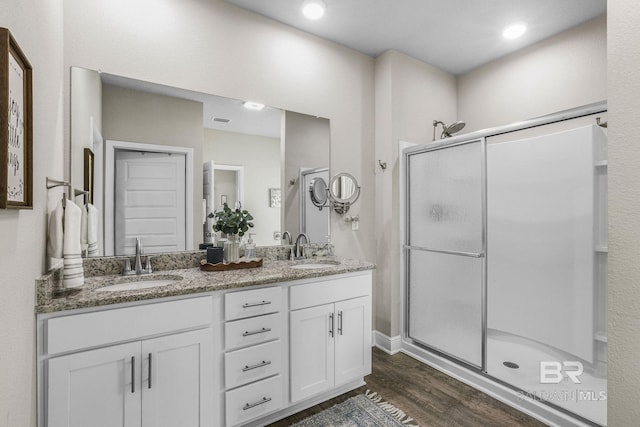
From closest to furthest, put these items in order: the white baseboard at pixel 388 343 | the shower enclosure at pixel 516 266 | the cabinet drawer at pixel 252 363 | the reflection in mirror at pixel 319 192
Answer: the cabinet drawer at pixel 252 363, the shower enclosure at pixel 516 266, the reflection in mirror at pixel 319 192, the white baseboard at pixel 388 343

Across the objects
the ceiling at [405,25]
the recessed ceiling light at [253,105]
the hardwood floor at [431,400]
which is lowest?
the hardwood floor at [431,400]

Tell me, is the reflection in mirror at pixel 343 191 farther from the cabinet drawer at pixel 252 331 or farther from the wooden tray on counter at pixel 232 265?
the cabinet drawer at pixel 252 331

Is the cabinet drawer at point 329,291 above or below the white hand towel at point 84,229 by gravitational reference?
below

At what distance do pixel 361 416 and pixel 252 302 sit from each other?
39.5 inches

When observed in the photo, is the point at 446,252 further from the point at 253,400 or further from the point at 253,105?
the point at 253,105

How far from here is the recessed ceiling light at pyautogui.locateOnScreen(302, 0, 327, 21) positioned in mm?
2205

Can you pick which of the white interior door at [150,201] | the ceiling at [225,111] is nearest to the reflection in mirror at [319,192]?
the ceiling at [225,111]

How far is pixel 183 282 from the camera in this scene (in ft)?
5.50

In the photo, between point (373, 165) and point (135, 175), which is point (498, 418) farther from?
point (135, 175)

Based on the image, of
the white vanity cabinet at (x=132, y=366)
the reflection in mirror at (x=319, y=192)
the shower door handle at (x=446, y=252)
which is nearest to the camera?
the white vanity cabinet at (x=132, y=366)

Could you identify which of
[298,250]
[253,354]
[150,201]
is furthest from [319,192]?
[253,354]

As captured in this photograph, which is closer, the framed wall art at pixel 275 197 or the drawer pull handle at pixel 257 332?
the drawer pull handle at pixel 257 332

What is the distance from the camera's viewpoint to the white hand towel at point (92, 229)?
1702mm

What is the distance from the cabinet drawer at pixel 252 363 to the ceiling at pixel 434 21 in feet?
7.59
